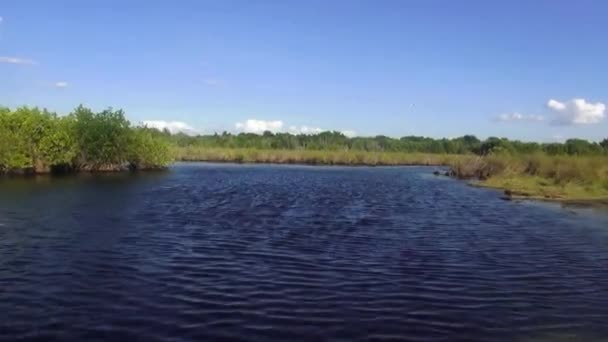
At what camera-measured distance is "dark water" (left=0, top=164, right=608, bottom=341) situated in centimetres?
1054

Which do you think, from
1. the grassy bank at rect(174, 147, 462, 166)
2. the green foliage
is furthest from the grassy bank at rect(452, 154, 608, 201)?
the grassy bank at rect(174, 147, 462, 166)

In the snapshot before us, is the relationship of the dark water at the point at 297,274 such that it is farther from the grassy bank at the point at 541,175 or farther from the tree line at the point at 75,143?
the tree line at the point at 75,143

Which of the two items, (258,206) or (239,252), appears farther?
(258,206)

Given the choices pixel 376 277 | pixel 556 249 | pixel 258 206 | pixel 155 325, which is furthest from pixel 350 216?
pixel 155 325

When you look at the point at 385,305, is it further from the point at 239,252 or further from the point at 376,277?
the point at 239,252

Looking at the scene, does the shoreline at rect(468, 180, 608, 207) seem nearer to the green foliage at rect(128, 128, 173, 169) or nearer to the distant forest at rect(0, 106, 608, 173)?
the distant forest at rect(0, 106, 608, 173)

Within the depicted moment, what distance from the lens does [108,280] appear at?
1373cm

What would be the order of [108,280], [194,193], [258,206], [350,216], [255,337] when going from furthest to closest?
[194,193], [258,206], [350,216], [108,280], [255,337]

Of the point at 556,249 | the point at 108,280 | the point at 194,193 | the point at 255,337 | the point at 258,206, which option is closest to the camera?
the point at 255,337

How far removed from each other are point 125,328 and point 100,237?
10063 millimetres

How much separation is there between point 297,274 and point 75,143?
5104cm

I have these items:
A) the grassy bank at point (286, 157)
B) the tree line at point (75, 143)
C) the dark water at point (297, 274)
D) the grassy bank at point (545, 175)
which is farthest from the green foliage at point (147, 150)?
the dark water at point (297, 274)

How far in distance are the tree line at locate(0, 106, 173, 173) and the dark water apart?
28.6 m

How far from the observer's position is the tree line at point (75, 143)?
54312 mm
